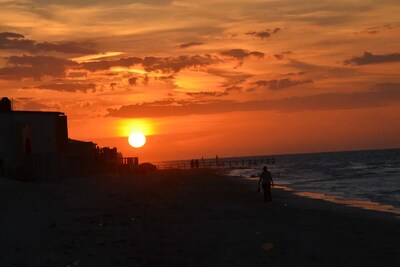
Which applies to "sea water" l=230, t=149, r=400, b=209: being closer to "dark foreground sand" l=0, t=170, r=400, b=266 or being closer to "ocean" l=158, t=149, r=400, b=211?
"ocean" l=158, t=149, r=400, b=211

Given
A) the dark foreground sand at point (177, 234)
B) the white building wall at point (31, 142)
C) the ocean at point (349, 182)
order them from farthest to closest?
the ocean at point (349, 182) → the white building wall at point (31, 142) → the dark foreground sand at point (177, 234)

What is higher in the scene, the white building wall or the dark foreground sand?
the white building wall

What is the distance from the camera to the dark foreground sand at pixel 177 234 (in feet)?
37.6

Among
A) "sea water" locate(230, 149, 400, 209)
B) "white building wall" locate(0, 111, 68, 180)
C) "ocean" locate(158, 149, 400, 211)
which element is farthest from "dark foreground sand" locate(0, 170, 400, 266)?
"sea water" locate(230, 149, 400, 209)

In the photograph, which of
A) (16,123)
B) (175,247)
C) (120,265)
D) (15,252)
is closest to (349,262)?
(175,247)

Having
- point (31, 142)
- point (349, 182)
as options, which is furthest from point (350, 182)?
point (31, 142)

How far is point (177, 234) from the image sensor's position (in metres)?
14.6

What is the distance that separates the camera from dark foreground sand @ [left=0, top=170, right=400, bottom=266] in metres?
11.5

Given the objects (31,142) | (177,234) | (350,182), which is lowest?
(350,182)

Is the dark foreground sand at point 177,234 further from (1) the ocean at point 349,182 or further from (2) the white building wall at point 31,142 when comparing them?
(1) the ocean at point 349,182

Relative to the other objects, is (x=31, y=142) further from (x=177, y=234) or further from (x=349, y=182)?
(x=349, y=182)

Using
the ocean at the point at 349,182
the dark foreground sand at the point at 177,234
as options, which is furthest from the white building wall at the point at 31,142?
the ocean at the point at 349,182

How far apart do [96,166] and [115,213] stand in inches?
1171

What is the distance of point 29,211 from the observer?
16.0 metres
